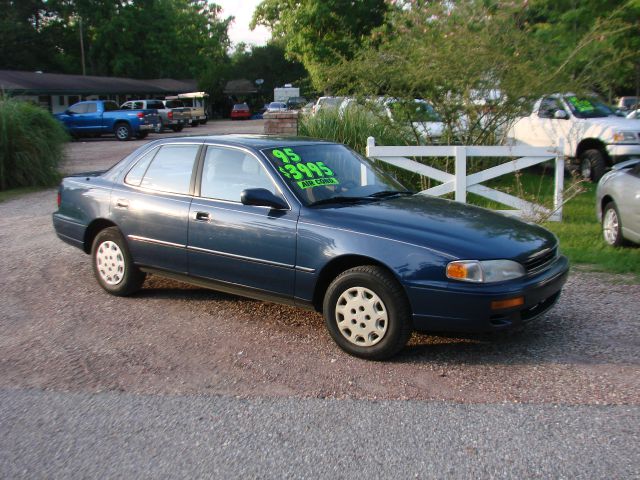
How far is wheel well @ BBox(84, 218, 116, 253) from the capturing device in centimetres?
667

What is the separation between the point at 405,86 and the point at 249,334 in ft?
22.3

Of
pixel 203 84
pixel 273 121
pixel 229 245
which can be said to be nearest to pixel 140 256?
Answer: pixel 229 245

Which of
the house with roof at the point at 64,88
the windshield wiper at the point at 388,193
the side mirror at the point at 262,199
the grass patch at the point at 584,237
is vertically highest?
the house with roof at the point at 64,88

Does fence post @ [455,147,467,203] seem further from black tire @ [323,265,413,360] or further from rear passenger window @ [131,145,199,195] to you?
black tire @ [323,265,413,360]

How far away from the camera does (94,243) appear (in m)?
6.67

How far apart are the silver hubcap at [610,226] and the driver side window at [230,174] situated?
189 inches

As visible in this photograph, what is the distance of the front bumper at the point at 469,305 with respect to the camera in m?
4.52

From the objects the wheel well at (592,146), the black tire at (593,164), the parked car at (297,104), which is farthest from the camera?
the parked car at (297,104)

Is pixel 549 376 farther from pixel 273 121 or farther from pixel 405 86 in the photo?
pixel 273 121

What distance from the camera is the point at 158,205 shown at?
6.07 meters

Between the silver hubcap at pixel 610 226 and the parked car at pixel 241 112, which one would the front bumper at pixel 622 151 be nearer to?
the silver hubcap at pixel 610 226

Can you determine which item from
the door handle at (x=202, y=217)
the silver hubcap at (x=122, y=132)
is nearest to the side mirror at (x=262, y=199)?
the door handle at (x=202, y=217)

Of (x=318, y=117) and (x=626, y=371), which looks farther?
(x=318, y=117)

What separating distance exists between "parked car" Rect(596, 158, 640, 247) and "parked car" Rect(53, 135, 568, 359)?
2.73 meters
